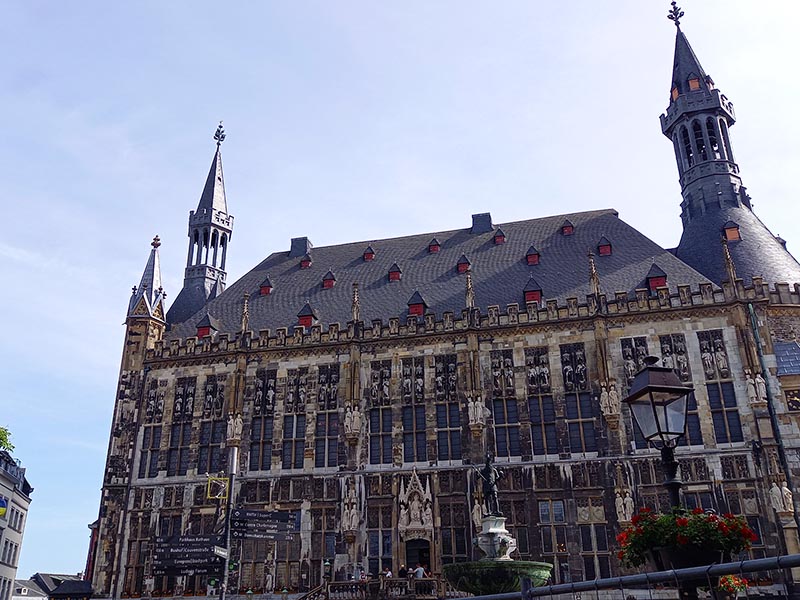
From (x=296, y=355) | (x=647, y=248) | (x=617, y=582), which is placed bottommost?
(x=617, y=582)

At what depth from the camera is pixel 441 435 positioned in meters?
28.5

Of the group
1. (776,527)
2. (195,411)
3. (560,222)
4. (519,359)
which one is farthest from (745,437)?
(195,411)

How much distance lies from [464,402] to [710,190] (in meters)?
16.1

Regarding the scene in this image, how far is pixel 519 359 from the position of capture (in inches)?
1138

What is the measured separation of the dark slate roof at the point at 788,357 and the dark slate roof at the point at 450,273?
400 cm

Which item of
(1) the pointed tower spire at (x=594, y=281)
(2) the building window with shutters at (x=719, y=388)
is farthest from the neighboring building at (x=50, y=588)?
(2) the building window with shutters at (x=719, y=388)

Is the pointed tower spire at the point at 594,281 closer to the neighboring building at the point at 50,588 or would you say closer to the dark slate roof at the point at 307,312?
the dark slate roof at the point at 307,312

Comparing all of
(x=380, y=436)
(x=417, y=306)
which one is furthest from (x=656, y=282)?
(x=380, y=436)

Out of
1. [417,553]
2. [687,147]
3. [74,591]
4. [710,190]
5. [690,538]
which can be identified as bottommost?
[74,591]

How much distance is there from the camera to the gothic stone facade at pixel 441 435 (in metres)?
25.9

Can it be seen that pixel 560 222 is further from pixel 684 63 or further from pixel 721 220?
pixel 684 63

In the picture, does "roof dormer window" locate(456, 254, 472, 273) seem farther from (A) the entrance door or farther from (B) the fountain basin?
(B) the fountain basin

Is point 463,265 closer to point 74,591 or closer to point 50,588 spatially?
point 74,591

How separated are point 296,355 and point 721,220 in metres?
19.8
